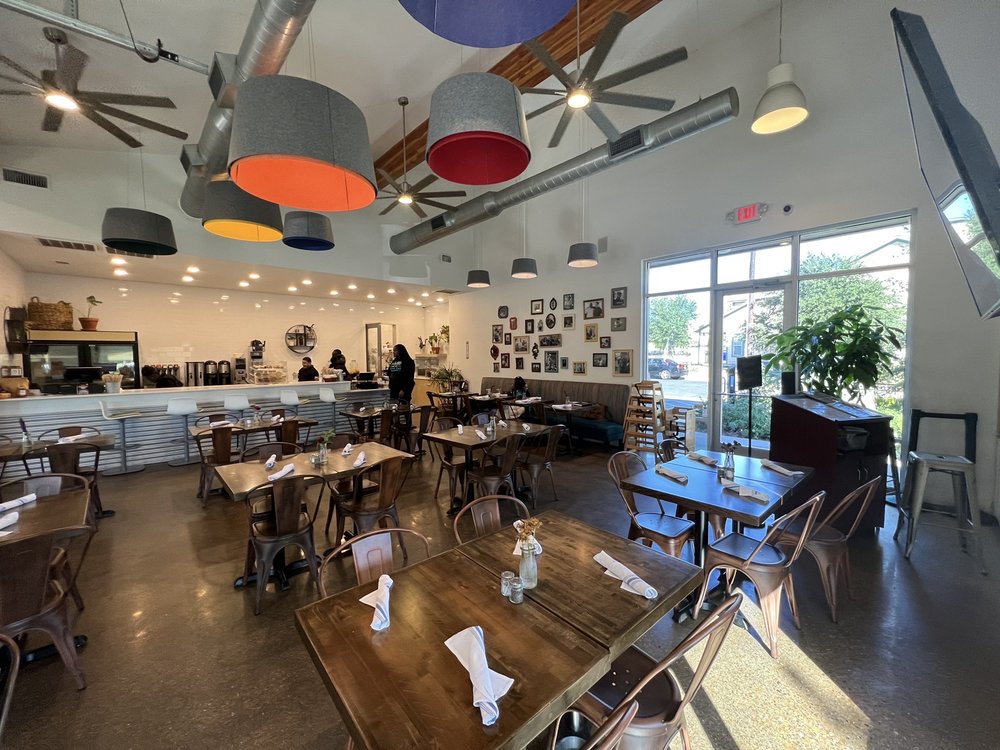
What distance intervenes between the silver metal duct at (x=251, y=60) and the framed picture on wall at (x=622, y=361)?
21.2ft

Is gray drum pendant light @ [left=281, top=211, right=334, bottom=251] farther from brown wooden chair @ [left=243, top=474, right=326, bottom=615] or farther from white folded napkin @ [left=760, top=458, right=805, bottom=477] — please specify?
white folded napkin @ [left=760, top=458, right=805, bottom=477]

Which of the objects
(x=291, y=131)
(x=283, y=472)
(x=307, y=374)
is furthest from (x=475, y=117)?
(x=307, y=374)

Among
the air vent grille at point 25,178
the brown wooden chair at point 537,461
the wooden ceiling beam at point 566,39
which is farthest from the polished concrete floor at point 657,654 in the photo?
the air vent grille at point 25,178

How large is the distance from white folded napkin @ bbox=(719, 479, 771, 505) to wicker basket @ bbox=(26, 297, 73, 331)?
10.4m

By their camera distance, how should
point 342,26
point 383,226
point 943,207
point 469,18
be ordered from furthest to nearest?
1. point 383,226
2. point 342,26
3. point 943,207
4. point 469,18

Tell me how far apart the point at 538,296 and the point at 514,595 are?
8.20 m

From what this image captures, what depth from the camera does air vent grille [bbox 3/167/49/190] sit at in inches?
202

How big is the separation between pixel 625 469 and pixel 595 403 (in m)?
4.82

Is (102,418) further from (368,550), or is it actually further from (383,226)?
(368,550)

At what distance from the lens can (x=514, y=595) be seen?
1.58 m

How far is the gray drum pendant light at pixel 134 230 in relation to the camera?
385 centimetres

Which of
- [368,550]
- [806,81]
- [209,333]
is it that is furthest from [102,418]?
[806,81]

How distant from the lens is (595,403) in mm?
7926

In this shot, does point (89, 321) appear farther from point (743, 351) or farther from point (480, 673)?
point (743, 351)
